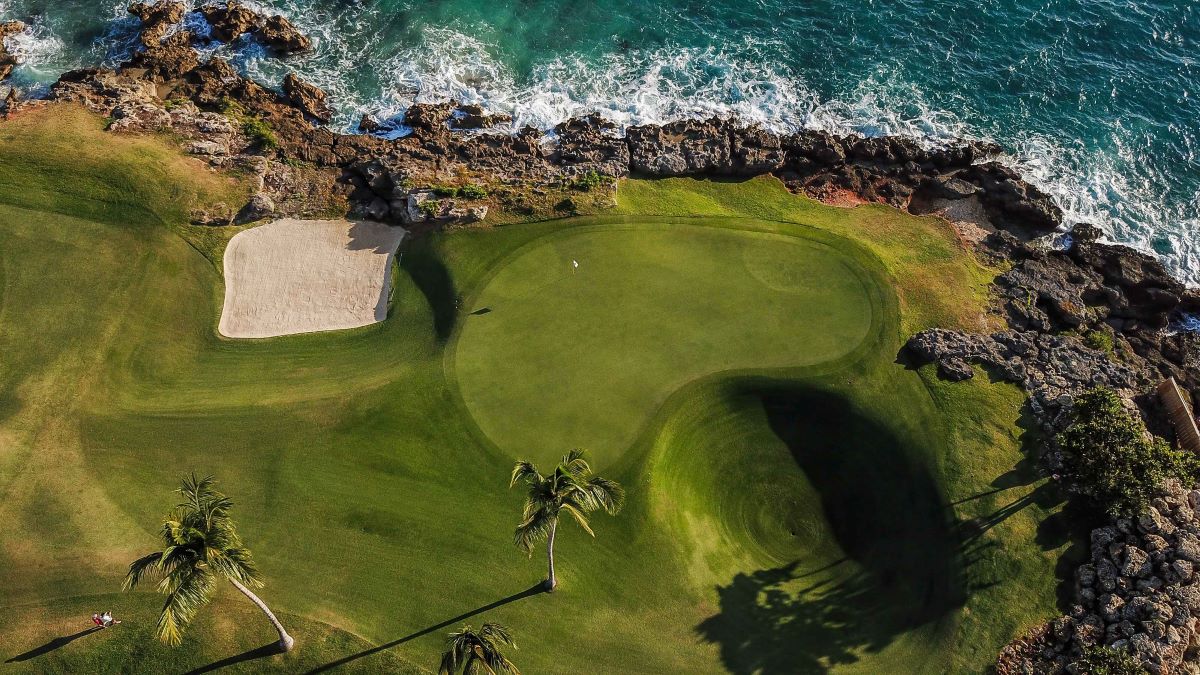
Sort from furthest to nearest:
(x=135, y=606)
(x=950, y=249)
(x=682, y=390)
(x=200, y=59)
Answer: (x=200, y=59), (x=950, y=249), (x=682, y=390), (x=135, y=606)

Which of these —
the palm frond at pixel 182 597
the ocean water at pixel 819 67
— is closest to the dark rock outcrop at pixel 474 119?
the ocean water at pixel 819 67

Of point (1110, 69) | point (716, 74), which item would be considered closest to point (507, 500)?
point (716, 74)

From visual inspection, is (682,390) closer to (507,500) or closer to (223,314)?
(507,500)

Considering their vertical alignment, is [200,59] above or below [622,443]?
above

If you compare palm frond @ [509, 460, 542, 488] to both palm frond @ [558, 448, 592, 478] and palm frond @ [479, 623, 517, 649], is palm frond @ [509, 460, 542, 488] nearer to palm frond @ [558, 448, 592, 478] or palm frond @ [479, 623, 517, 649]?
palm frond @ [558, 448, 592, 478]

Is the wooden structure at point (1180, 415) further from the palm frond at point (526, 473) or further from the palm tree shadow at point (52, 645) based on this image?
the palm tree shadow at point (52, 645)

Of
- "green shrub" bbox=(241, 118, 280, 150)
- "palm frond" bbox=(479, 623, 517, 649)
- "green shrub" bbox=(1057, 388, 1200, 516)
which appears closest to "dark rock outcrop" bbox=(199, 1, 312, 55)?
"green shrub" bbox=(241, 118, 280, 150)

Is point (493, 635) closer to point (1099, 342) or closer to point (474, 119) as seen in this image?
point (474, 119)
